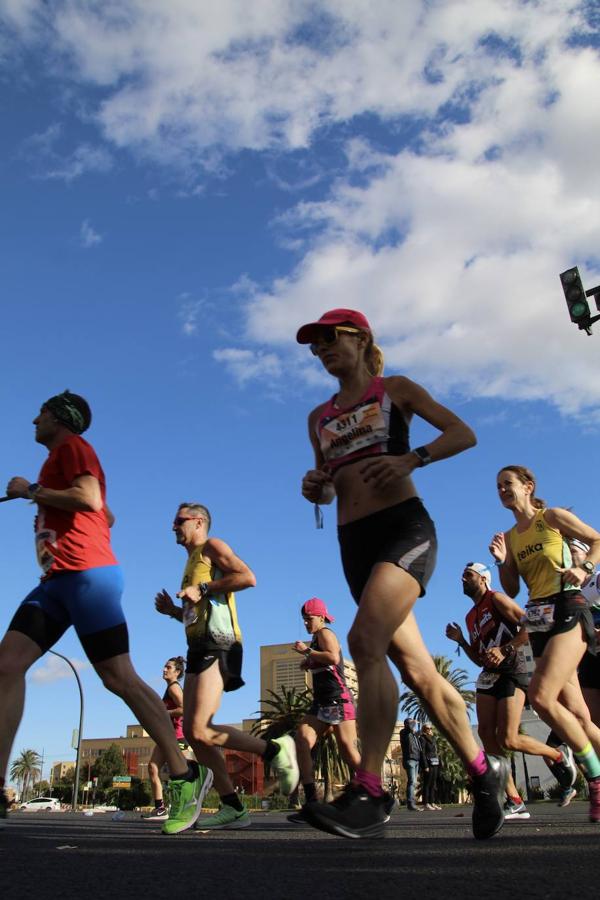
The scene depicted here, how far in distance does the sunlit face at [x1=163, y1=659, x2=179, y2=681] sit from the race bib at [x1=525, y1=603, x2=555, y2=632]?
7.76m

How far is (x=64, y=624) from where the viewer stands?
436 centimetres

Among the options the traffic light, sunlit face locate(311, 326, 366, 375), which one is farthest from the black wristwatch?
the traffic light

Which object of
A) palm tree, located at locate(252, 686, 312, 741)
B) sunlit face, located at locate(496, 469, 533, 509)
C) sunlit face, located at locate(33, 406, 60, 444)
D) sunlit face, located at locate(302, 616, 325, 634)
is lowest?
sunlit face, located at locate(302, 616, 325, 634)

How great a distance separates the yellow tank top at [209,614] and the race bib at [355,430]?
7.58 ft

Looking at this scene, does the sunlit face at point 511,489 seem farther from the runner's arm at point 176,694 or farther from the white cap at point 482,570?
the runner's arm at point 176,694

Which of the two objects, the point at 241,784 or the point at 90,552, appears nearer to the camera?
the point at 90,552

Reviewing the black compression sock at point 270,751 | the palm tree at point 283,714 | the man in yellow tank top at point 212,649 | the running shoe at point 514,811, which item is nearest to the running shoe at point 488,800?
the man in yellow tank top at point 212,649

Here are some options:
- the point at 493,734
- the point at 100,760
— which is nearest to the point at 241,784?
the point at 100,760

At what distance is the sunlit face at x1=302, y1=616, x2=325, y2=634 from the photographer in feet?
27.5

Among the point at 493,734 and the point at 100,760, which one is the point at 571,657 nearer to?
the point at 493,734

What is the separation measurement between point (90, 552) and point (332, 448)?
5.07 ft

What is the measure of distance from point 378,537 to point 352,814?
1078 mm

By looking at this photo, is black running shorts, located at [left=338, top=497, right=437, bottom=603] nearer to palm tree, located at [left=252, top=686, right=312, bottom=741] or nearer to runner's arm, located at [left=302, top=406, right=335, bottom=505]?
runner's arm, located at [left=302, top=406, right=335, bottom=505]

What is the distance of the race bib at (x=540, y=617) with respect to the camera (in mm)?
5211
